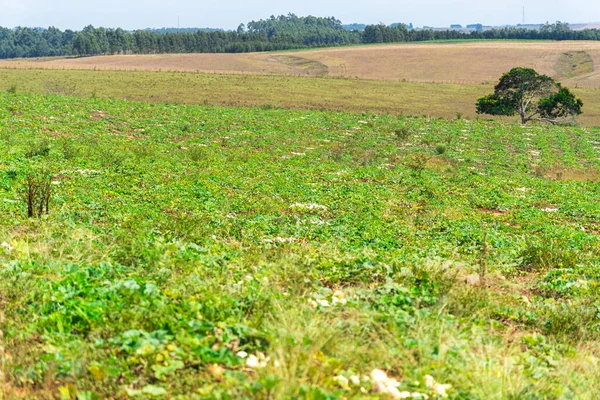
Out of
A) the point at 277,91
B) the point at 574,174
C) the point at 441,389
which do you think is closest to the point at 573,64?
the point at 277,91

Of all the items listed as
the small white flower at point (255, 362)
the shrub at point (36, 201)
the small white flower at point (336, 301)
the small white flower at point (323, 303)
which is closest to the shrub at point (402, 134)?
the shrub at point (36, 201)

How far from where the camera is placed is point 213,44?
191 meters

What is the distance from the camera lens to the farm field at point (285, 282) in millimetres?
5285

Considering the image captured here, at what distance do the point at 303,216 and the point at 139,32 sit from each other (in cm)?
19036

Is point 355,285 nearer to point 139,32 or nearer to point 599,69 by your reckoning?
point 599,69

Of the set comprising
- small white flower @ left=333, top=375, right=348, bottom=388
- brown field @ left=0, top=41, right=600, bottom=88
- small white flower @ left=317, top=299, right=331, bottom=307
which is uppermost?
brown field @ left=0, top=41, right=600, bottom=88

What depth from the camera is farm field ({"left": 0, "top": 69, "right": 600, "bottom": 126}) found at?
58.4 meters

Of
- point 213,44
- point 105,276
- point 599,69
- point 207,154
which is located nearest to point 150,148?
point 207,154

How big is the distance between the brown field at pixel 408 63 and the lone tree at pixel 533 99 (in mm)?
43674

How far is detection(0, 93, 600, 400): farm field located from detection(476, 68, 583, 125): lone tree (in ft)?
118

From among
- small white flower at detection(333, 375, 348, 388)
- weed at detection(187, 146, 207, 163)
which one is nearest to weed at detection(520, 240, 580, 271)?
small white flower at detection(333, 375, 348, 388)

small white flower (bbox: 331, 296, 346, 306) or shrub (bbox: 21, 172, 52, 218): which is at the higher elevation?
shrub (bbox: 21, 172, 52, 218)

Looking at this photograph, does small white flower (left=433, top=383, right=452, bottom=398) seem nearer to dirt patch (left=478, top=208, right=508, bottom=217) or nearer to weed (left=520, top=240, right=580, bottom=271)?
weed (left=520, top=240, right=580, bottom=271)

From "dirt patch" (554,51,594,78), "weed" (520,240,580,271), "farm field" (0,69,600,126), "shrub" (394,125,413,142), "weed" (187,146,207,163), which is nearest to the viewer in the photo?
"weed" (520,240,580,271)
